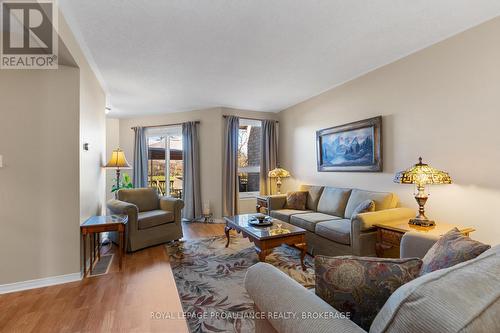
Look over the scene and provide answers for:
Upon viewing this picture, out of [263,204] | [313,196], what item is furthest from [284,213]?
[263,204]

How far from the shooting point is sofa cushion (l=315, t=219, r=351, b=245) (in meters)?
2.66

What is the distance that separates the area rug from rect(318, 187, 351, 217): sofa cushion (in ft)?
2.79

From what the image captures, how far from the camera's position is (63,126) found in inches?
95.4

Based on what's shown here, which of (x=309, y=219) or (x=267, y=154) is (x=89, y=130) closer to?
(x=309, y=219)

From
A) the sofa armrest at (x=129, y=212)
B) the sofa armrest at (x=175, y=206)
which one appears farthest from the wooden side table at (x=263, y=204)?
the sofa armrest at (x=129, y=212)

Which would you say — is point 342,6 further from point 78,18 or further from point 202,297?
point 202,297

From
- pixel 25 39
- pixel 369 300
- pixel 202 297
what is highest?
pixel 25 39

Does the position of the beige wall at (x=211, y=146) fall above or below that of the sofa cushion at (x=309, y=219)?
above

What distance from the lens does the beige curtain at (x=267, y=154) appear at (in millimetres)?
5406

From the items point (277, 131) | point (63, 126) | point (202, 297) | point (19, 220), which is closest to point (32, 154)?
point (63, 126)

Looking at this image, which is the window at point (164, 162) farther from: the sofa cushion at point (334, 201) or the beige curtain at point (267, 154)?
the sofa cushion at point (334, 201)

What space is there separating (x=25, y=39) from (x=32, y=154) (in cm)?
107

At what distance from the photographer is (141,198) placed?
12.7 feet

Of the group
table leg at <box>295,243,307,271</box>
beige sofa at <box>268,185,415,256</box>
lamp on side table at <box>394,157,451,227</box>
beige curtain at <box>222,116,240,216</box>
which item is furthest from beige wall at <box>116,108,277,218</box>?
A: lamp on side table at <box>394,157,451,227</box>
